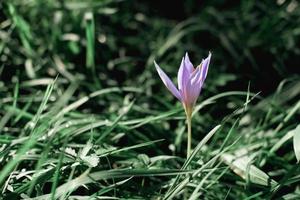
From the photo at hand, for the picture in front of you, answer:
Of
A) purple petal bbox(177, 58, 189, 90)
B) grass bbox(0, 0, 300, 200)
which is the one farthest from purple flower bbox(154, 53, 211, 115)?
grass bbox(0, 0, 300, 200)

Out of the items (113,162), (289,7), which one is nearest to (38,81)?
(113,162)

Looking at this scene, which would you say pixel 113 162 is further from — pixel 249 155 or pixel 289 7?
pixel 289 7

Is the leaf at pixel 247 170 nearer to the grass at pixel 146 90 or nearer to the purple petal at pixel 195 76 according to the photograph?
the grass at pixel 146 90

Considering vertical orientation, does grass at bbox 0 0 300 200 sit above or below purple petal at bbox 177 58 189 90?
below

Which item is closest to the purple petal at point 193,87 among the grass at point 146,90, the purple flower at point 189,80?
the purple flower at point 189,80

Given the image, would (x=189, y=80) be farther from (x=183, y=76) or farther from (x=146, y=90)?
(x=146, y=90)

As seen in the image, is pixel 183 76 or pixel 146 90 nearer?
pixel 183 76

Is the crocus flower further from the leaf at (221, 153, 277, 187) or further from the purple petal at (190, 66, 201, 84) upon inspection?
the leaf at (221, 153, 277, 187)

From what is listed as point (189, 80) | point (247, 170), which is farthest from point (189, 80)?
point (247, 170)
